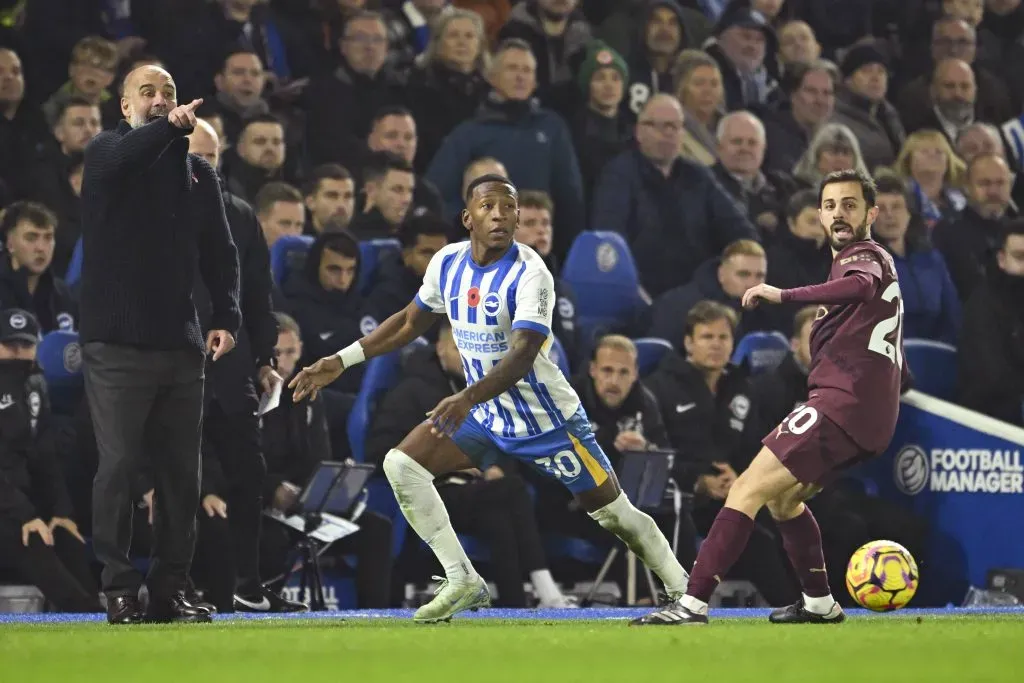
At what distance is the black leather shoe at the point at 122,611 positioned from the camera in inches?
306

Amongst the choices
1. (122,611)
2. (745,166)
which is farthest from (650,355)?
(122,611)

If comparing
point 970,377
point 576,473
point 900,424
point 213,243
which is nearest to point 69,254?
point 213,243

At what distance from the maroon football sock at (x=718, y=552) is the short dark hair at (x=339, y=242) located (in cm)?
431

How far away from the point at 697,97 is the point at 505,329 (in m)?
6.99

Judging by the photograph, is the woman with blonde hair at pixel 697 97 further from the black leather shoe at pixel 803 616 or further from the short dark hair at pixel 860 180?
the black leather shoe at pixel 803 616

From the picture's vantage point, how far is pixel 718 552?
750 centimetres

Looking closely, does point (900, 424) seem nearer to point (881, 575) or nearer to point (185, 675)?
point (881, 575)

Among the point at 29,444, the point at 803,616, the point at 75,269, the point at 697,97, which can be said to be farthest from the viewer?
the point at 697,97

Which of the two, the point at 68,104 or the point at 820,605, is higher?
the point at 68,104

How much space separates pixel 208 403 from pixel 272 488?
2.72 ft

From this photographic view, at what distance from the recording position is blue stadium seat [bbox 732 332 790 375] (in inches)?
485

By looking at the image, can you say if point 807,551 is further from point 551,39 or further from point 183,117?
point 551,39

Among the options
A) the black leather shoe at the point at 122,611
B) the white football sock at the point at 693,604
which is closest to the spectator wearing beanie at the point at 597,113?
the white football sock at the point at 693,604

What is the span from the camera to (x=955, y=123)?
16.2 meters
